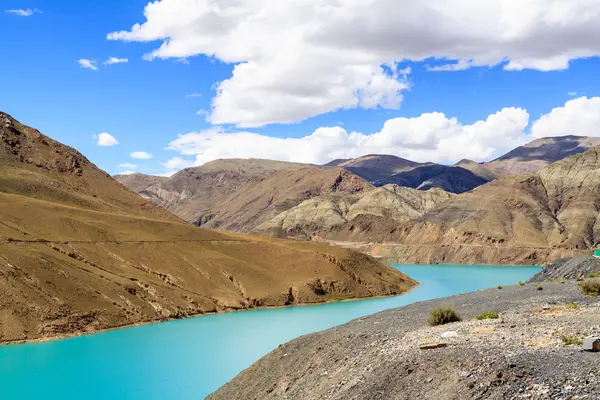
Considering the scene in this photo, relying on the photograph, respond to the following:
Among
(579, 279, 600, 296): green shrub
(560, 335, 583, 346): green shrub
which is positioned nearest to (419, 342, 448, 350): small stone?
(560, 335, 583, 346): green shrub

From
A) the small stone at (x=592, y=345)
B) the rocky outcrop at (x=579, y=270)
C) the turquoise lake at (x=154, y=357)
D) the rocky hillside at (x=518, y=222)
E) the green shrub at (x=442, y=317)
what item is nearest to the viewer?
the small stone at (x=592, y=345)

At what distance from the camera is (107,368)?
1512 inches

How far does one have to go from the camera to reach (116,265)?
220 feet

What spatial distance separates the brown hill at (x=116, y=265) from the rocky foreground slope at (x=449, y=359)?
121 feet

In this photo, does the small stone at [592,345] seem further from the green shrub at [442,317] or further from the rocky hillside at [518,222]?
the rocky hillside at [518,222]

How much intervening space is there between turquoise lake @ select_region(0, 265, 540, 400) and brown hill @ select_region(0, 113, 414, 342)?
11.9 feet

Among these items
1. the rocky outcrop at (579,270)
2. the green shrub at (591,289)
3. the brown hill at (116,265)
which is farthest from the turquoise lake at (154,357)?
the rocky outcrop at (579,270)

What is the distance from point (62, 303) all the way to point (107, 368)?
60.4 feet

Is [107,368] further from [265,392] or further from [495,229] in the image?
[495,229]

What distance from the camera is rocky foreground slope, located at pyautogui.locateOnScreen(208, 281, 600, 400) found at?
37.7 feet

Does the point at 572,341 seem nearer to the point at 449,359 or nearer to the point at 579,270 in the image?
the point at 449,359

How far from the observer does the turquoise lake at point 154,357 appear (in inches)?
1308

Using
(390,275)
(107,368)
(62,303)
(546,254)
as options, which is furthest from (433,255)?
(107,368)

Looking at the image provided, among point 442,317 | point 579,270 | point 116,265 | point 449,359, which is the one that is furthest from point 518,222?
point 449,359
